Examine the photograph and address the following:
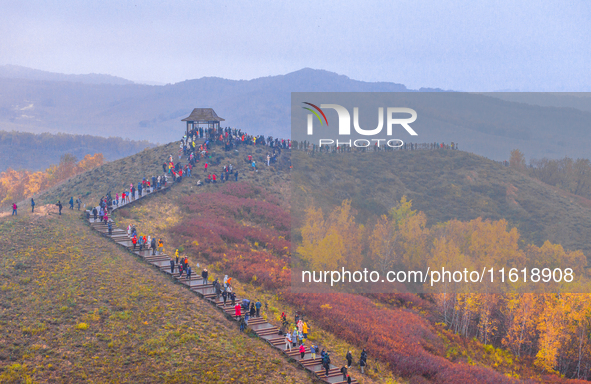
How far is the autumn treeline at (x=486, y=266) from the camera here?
35.3 m

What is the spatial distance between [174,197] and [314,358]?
33.4 meters

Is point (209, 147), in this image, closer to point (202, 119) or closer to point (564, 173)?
point (202, 119)

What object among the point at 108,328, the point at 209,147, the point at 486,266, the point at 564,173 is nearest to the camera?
the point at 108,328

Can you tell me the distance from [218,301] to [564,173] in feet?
346

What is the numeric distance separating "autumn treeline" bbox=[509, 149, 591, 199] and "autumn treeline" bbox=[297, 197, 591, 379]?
45.1m

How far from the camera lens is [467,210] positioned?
3073 inches

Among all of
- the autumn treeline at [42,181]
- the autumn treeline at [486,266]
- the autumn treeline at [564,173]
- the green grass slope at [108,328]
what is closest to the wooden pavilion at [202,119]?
the autumn treeline at [486,266]

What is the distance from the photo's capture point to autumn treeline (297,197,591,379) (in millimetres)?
35312

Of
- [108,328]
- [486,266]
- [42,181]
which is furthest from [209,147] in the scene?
[42,181]

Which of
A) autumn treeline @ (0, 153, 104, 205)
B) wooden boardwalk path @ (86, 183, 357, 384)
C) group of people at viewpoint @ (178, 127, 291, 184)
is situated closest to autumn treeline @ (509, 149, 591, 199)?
group of people at viewpoint @ (178, 127, 291, 184)

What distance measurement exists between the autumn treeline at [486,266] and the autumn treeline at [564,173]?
45119 millimetres

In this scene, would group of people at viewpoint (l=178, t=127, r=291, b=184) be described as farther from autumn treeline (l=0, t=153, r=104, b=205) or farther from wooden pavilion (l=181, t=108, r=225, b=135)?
autumn treeline (l=0, t=153, r=104, b=205)

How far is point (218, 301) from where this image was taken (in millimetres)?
27438

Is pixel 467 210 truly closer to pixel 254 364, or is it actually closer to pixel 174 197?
pixel 174 197
